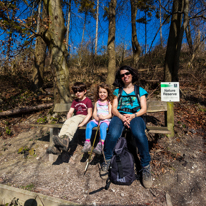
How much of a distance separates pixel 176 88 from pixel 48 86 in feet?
22.3

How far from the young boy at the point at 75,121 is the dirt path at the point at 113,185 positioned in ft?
1.86

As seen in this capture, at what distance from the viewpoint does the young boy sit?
8.39ft

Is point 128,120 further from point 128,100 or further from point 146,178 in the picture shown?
point 146,178

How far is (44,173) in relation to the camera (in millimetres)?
2836

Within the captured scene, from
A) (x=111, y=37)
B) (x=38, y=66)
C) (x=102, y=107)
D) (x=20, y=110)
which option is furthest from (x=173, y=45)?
(x=38, y=66)

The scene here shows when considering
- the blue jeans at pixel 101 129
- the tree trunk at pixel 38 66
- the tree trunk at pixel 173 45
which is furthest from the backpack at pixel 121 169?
the tree trunk at pixel 38 66

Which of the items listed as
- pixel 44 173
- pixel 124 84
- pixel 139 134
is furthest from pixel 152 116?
pixel 44 173

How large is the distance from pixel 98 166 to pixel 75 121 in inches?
37.8

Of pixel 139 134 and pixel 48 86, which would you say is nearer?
pixel 139 134

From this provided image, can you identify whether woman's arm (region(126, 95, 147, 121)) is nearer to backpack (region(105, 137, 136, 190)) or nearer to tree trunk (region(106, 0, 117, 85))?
backpack (region(105, 137, 136, 190))

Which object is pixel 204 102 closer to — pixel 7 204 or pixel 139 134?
pixel 139 134

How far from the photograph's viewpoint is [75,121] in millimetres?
3021

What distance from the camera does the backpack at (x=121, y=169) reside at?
2352 mm

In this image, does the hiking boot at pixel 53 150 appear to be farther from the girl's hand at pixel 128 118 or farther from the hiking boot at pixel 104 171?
the girl's hand at pixel 128 118
